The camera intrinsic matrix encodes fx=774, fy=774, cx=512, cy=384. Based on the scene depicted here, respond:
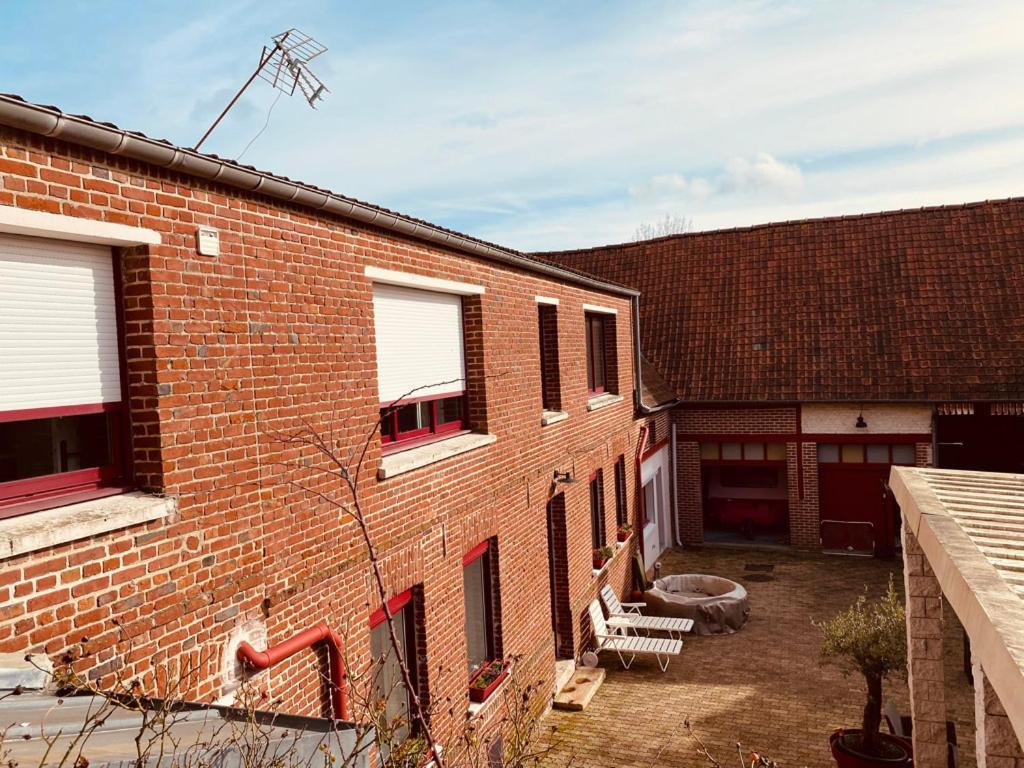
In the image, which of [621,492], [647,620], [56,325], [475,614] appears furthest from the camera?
[621,492]

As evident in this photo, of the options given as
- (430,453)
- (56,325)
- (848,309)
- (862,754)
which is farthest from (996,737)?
(848,309)

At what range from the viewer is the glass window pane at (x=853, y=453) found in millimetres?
17641

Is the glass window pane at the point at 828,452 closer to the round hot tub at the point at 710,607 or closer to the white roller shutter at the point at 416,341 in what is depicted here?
the round hot tub at the point at 710,607

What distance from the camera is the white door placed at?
16594 mm

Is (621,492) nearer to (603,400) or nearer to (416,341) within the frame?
(603,400)

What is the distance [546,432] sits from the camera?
10.7 meters

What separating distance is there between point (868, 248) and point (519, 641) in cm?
1511

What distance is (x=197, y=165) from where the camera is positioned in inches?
187

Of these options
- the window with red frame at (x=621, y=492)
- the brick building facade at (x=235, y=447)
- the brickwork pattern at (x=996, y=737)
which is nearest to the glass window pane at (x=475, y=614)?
the brick building facade at (x=235, y=447)

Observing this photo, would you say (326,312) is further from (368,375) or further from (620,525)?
(620,525)

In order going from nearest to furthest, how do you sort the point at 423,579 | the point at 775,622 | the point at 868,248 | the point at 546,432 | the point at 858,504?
the point at 423,579 → the point at 546,432 → the point at 775,622 → the point at 858,504 → the point at 868,248

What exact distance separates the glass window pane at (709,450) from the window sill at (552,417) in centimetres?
825

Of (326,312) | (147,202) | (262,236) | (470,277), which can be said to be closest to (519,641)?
(470,277)

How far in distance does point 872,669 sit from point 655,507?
29.0 ft
